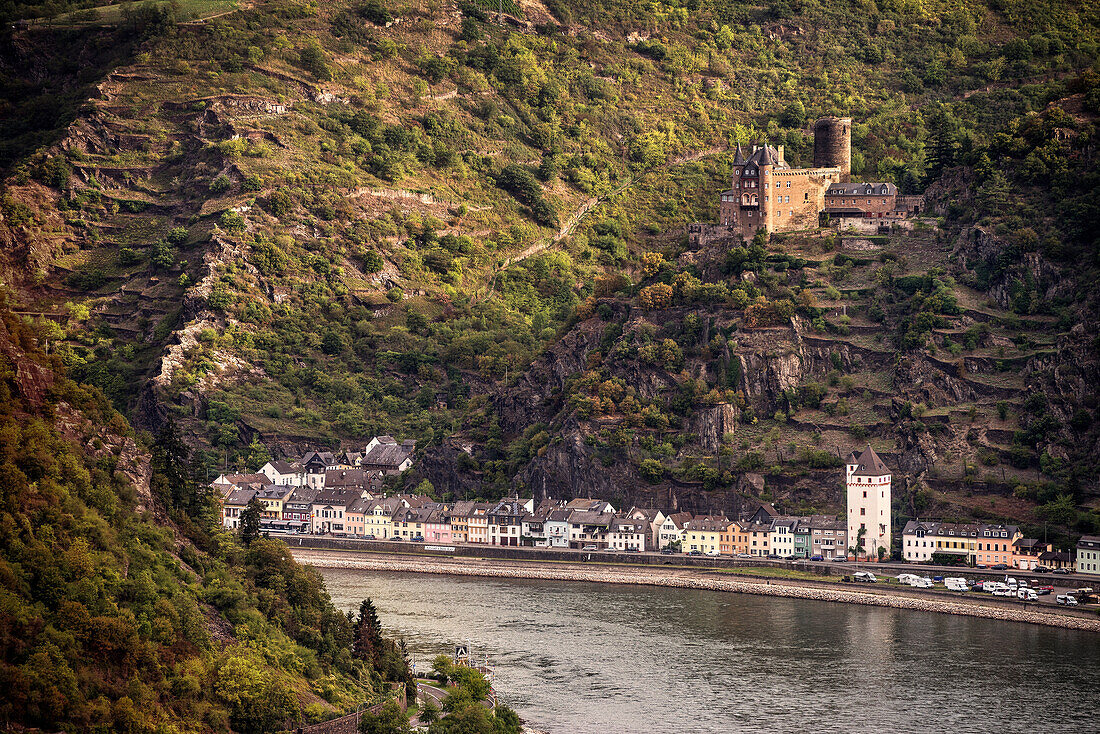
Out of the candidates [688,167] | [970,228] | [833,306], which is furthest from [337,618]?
[688,167]

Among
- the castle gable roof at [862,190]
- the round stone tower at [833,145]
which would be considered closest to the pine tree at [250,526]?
the castle gable roof at [862,190]

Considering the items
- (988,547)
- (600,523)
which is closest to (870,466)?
(988,547)

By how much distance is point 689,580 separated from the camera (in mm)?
96125

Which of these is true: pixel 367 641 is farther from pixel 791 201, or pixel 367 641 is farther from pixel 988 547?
pixel 791 201

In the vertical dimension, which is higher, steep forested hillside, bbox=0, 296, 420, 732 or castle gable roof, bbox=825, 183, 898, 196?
castle gable roof, bbox=825, 183, 898, 196

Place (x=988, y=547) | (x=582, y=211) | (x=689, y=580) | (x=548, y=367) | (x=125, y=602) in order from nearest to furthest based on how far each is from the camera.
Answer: (x=125, y=602)
(x=988, y=547)
(x=689, y=580)
(x=548, y=367)
(x=582, y=211)

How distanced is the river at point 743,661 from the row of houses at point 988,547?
8652 millimetres

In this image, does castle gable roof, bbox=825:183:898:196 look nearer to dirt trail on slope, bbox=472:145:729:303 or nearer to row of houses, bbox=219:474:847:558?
row of houses, bbox=219:474:847:558

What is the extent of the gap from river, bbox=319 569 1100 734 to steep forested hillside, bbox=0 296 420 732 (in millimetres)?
12446

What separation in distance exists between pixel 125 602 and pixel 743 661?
35.0 metres

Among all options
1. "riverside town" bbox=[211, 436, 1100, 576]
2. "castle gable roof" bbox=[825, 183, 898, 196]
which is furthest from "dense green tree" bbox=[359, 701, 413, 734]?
"castle gable roof" bbox=[825, 183, 898, 196]

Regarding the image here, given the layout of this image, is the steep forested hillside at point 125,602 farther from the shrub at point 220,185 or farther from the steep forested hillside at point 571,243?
the shrub at point 220,185

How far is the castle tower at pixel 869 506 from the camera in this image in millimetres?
95000

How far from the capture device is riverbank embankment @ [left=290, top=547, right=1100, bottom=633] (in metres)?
82.9
